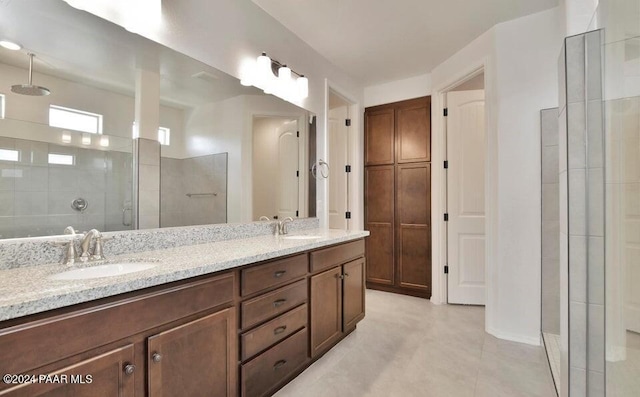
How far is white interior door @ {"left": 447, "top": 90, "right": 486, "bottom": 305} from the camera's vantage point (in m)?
3.17

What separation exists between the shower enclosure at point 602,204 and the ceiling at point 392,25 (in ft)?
3.39

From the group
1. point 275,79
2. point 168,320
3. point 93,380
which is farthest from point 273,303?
point 275,79

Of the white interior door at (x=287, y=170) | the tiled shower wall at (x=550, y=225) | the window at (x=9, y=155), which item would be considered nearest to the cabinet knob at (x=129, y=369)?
the window at (x=9, y=155)

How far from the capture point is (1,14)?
3.76 ft

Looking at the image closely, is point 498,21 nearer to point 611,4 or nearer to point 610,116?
point 611,4

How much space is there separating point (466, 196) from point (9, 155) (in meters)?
3.40

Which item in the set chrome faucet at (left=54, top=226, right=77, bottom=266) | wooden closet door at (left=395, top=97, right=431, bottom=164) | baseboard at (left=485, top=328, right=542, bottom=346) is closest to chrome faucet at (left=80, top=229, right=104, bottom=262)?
chrome faucet at (left=54, top=226, right=77, bottom=266)

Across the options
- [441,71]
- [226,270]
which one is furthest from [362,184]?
Answer: [226,270]

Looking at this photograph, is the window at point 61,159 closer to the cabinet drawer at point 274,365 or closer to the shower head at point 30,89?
the shower head at point 30,89

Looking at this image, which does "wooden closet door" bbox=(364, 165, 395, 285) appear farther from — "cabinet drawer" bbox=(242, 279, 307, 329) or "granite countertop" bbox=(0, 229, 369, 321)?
"granite countertop" bbox=(0, 229, 369, 321)

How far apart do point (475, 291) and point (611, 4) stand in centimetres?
263

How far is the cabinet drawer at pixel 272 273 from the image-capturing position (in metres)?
1.43

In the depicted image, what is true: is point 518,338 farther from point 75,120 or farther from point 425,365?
point 75,120

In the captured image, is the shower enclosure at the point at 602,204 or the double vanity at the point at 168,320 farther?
the shower enclosure at the point at 602,204
